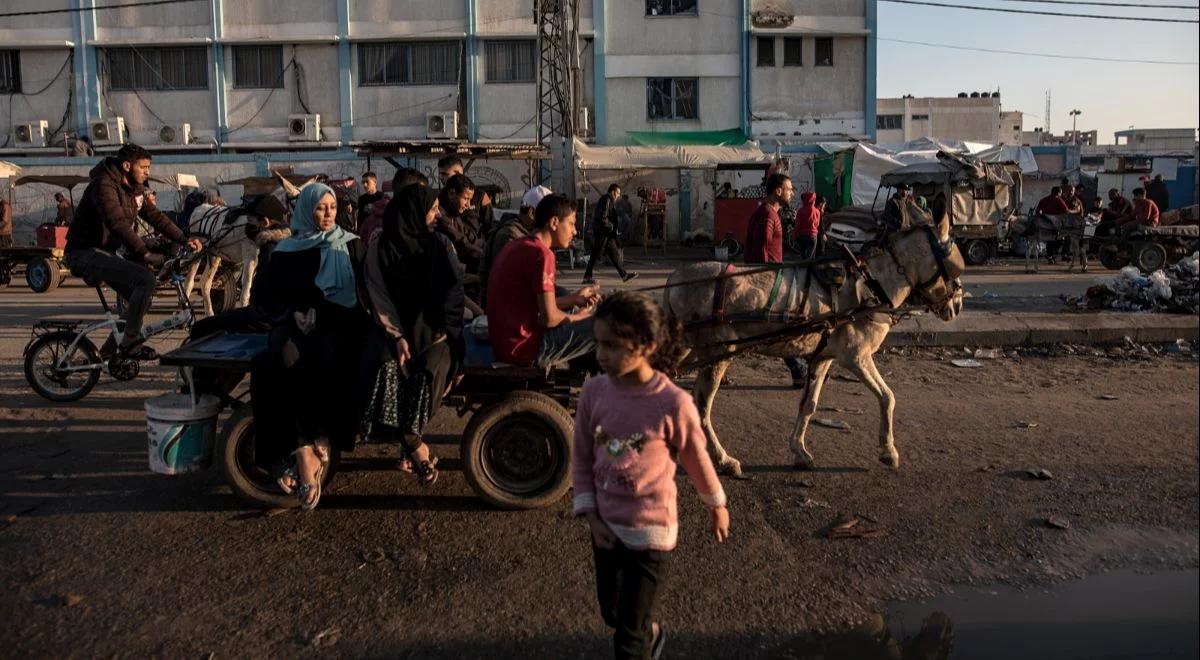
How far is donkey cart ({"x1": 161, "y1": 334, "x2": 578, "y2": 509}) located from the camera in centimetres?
522

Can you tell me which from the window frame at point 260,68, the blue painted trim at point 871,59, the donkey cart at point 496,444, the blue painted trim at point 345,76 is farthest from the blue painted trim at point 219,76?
the donkey cart at point 496,444

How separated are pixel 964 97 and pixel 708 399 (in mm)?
66183

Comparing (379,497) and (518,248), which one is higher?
(518,248)

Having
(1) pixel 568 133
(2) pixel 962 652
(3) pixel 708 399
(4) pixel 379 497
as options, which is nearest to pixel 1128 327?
(3) pixel 708 399

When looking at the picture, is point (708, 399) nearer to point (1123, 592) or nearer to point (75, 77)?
point (1123, 592)

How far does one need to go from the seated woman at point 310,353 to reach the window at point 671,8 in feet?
90.9

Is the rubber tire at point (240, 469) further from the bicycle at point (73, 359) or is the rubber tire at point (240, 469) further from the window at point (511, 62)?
the window at point (511, 62)

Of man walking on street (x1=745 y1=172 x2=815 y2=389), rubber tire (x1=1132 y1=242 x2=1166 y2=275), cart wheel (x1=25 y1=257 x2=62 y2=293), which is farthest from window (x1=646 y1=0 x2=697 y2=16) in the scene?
man walking on street (x1=745 y1=172 x2=815 y2=389)

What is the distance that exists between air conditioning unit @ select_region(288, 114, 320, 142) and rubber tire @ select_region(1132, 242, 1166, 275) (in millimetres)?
24622

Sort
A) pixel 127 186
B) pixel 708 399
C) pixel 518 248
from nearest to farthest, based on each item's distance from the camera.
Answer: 1. pixel 518 248
2. pixel 708 399
3. pixel 127 186

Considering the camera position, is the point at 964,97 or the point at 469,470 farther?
the point at 964,97

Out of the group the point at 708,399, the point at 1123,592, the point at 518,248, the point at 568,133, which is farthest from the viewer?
the point at 568,133

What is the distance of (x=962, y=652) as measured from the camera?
3781 mm

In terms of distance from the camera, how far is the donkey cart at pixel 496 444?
5.22 m
